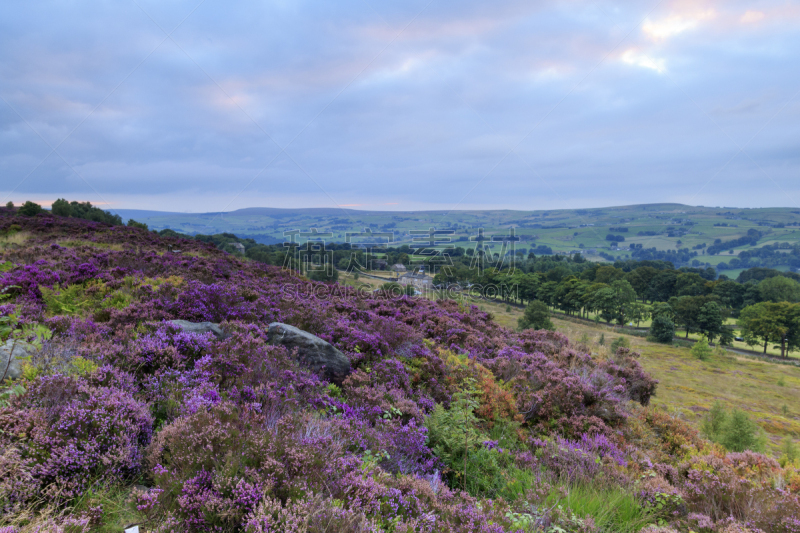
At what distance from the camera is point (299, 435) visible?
368cm

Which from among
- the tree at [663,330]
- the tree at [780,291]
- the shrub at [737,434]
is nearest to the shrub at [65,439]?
the shrub at [737,434]

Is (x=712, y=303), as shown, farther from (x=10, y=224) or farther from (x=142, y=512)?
(x=10, y=224)

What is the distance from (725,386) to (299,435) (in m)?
55.4

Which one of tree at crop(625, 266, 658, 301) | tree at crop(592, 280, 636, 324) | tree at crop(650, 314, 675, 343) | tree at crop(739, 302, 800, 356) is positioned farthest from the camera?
tree at crop(625, 266, 658, 301)

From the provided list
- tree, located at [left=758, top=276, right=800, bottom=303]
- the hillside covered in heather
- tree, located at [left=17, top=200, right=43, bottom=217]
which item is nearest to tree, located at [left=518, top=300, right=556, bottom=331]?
the hillside covered in heather

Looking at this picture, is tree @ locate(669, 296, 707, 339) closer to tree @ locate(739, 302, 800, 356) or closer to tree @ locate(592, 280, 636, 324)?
tree @ locate(592, 280, 636, 324)

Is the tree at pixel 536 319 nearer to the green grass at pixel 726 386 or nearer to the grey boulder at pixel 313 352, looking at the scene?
the green grass at pixel 726 386

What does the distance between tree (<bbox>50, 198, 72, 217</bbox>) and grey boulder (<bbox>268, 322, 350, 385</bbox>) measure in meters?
35.0

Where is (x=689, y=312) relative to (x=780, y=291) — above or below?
below

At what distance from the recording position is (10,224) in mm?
20812

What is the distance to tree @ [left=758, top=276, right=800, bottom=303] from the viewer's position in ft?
298

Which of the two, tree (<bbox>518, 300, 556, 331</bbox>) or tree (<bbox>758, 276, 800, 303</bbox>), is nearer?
tree (<bbox>518, 300, 556, 331</bbox>)

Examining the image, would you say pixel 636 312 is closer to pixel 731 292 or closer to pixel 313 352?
pixel 731 292

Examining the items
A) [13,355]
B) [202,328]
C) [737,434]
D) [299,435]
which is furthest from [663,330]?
[13,355]
